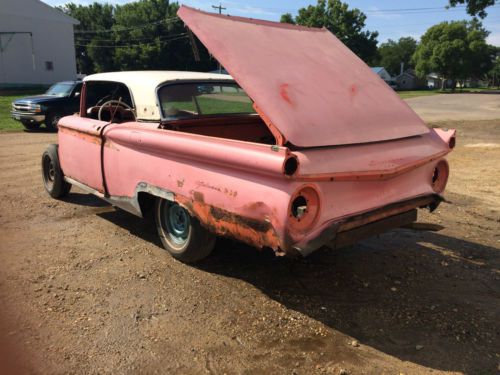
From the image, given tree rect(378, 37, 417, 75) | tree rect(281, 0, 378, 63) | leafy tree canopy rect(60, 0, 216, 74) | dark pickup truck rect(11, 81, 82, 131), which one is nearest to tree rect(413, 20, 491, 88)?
tree rect(281, 0, 378, 63)

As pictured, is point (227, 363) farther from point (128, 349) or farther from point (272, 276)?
point (272, 276)

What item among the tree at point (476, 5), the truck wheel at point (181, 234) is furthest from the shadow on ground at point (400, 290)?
the tree at point (476, 5)

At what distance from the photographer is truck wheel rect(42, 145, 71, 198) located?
5.92 metres

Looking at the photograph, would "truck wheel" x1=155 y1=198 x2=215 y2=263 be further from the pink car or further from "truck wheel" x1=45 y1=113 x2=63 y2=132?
"truck wheel" x1=45 y1=113 x2=63 y2=132

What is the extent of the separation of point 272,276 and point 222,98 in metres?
2.17

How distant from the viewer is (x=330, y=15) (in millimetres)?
64750

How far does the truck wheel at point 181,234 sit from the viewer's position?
3.77m

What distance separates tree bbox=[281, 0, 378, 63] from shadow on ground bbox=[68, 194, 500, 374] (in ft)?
208

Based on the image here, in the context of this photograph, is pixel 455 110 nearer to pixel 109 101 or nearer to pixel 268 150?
pixel 109 101

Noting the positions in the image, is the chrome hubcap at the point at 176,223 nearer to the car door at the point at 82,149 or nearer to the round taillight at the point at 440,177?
the car door at the point at 82,149

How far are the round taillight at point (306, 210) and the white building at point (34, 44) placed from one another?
3375 centimetres

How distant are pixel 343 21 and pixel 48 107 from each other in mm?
58061

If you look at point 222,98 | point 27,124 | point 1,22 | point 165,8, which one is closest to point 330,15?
point 165,8

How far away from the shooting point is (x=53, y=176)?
6215mm
